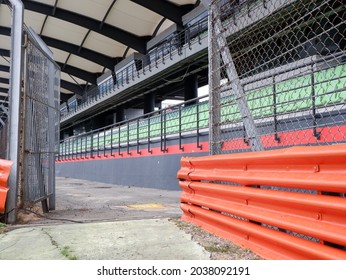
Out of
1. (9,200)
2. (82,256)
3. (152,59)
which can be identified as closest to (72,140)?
(152,59)

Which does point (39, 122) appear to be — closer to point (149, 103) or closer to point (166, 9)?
point (166, 9)

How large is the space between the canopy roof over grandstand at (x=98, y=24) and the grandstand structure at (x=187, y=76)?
0.08m

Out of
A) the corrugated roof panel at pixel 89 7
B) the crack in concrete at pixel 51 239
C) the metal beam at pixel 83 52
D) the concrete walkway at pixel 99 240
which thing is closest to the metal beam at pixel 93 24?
the corrugated roof panel at pixel 89 7

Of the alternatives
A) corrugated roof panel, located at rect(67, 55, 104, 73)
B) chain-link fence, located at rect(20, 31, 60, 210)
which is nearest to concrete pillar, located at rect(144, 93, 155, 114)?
corrugated roof panel, located at rect(67, 55, 104, 73)

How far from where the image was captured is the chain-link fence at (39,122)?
195 inches

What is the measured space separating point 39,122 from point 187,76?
19.1m

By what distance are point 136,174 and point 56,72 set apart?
26.0 feet

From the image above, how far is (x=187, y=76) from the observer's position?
2416 centimetres

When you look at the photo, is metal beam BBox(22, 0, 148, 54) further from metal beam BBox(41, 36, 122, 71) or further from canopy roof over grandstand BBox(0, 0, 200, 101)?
metal beam BBox(41, 36, 122, 71)

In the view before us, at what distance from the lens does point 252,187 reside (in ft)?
10.5

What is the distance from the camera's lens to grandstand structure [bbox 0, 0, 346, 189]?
13.5ft

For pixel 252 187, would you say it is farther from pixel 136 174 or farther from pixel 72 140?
pixel 72 140

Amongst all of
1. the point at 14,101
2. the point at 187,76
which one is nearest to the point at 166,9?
the point at 187,76

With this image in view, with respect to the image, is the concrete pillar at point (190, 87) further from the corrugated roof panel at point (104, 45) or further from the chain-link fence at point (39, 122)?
the chain-link fence at point (39, 122)
